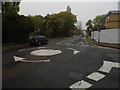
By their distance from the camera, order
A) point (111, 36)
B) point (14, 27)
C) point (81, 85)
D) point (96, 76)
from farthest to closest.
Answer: point (111, 36) < point (14, 27) < point (96, 76) < point (81, 85)

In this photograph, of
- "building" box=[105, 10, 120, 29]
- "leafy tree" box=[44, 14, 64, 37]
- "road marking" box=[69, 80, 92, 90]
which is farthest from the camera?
"leafy tree" box=[44, 14, 64, 37]

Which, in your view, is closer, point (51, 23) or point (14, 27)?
point (14, 27)

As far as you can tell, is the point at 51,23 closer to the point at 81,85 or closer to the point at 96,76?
the point at 96,76

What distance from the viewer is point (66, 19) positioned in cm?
4731

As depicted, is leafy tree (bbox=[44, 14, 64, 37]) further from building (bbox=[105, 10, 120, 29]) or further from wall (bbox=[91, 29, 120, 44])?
wall (bbox=[91, 29, 120, 44])

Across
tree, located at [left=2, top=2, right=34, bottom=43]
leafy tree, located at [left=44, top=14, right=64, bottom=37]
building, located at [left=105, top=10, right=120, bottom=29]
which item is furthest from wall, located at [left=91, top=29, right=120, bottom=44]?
leafy tree, located at [left=44, top=14, right=64, bottom=37]

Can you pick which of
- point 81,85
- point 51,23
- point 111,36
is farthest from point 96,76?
point 51,23

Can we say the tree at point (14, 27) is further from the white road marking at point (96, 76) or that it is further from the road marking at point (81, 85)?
the road marking at point (81, 85)

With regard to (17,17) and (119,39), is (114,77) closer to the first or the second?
(119,39)

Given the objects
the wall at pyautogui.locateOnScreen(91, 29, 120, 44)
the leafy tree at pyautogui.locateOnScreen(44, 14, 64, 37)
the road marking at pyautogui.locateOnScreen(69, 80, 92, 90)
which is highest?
the leafy tree at pyautogui.locateOnScreen(44, 14, 64, 37)

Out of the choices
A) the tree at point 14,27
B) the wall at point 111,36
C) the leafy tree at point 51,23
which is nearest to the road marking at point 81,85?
the wall at point 111,36

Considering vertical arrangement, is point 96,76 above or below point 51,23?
below

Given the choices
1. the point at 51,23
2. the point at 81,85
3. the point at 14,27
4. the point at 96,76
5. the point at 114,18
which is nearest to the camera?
the point at 81,85

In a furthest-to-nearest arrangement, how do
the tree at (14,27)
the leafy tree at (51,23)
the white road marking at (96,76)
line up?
the leafy tree at (51,23) < the tree at (14,27) < the white road marking at (96,76)
